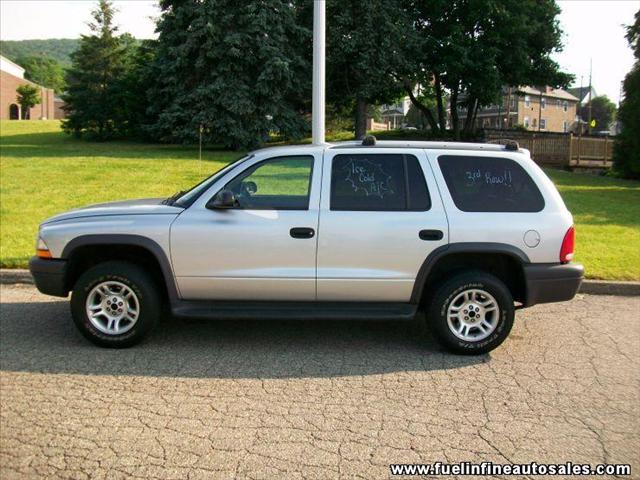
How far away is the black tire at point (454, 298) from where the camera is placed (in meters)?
5.32

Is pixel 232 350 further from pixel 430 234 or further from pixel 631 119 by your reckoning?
pixel 631 119

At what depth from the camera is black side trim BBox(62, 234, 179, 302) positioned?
17.3ft

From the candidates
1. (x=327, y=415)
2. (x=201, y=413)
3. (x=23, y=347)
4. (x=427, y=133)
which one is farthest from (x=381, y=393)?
(x=427, y=133)

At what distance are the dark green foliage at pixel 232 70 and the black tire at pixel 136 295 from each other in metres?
21.3

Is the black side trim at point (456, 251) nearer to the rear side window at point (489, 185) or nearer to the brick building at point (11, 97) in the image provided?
the rear side window at point (489, 185)

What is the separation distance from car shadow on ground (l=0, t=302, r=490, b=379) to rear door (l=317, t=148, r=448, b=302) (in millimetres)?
552

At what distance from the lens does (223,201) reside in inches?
204

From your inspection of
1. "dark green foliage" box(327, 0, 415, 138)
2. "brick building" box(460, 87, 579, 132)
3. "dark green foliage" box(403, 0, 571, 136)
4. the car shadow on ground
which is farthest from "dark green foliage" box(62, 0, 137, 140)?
"brick building" box(460, 87, 579, 132)

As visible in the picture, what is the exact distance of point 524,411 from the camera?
4.24 m

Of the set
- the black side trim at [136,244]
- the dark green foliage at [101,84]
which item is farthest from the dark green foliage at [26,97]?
the black side trim at [136,244]

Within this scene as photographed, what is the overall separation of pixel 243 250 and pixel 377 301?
4.14 feet

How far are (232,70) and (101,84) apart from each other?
13.5 meters

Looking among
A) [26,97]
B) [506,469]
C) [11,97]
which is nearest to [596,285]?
[506,469]

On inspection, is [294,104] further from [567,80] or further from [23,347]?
[23,347]
